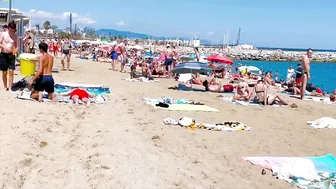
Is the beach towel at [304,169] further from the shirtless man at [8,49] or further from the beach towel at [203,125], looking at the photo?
the shirtless man at [8,49]

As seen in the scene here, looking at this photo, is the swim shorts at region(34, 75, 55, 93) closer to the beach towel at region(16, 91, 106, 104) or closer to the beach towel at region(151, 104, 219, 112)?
the beach towel at region(16, 91, 106, 104)

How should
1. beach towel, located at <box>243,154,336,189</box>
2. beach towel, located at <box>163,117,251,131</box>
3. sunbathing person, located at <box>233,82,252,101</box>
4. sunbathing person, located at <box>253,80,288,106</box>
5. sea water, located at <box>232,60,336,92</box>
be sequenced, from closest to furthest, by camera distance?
beach towel, located at <box>243,154,336,189</box>
beach towel, located at <box>163,117,251,131</box>
sunbathing person, located at <box>253,80,288,106</box>
sunbathing person, located at <box>233,82,252,101</box>
sea water, located at <box>232,60,336,92</box>

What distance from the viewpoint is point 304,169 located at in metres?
5.11

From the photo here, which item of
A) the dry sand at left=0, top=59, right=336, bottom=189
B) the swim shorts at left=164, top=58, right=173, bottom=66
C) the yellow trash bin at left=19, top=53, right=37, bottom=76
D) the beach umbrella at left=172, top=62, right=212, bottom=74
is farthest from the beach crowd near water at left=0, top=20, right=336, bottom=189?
the swim shorts at left=164, top=58, right=173, bottom=66

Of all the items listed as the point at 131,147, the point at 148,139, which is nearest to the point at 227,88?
the point at 148,139

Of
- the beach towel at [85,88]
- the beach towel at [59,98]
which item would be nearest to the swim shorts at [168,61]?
the beach towel at [85,88]

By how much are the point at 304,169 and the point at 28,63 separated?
8.09 m

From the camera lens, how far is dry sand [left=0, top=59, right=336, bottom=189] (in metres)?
4.32

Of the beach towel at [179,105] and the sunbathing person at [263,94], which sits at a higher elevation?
the sunbathing person at [263,94]

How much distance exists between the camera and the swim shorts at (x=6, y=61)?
864 cm

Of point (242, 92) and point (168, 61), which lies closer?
point (242, 92)

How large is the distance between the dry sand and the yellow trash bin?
267cm

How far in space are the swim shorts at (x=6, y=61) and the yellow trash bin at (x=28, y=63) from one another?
77.7 inches

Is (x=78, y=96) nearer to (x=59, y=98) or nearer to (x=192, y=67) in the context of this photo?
(x=59, y=98)
